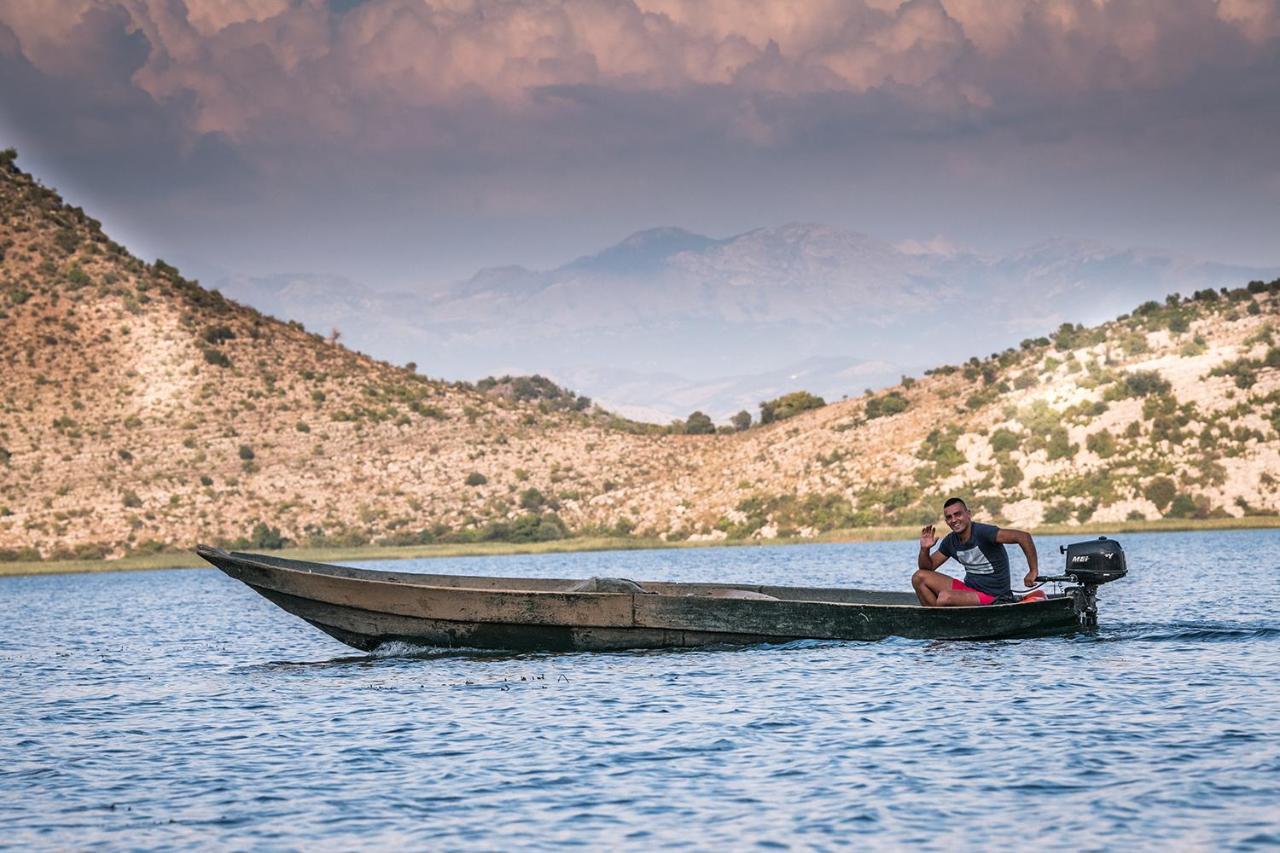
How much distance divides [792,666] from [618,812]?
10900 millimetres

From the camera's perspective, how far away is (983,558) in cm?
2697

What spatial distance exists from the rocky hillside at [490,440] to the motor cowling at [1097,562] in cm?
6457

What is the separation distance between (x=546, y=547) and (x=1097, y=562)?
2806 inches

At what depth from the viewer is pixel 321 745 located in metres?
20.2

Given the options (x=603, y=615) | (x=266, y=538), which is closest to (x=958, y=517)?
(x=603, y=615)

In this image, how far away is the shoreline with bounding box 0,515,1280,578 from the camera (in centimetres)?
8462

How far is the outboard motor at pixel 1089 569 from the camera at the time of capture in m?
27.5

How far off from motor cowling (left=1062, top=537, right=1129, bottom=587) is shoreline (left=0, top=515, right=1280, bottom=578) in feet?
191

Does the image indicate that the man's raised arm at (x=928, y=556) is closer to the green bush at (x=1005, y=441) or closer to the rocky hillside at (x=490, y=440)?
the rocky hillside at (x=490, y=440)

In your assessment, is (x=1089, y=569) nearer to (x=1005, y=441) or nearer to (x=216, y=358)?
(x=1005, y=441)

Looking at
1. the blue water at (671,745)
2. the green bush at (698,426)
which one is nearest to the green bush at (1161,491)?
the green bush at (698,426)

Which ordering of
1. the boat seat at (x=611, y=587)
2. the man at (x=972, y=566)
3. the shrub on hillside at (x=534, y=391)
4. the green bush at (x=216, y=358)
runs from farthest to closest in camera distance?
the shrub on hillside at (x=534, y=391) < the green bush at (x=216, y=358) < the boat seat at (x=611, y=587) < the man at (x=972, y=566)

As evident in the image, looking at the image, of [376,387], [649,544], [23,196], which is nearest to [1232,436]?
[649,544]

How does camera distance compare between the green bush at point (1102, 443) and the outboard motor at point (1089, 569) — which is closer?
the outboard motor at point (1089, 569)
